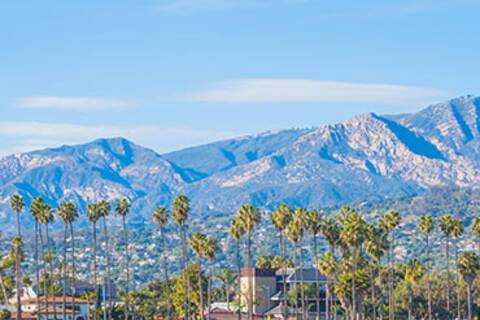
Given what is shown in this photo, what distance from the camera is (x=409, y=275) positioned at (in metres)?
200

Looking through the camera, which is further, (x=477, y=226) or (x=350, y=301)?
(x=477, y=226)

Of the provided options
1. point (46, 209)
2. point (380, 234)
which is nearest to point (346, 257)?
point (380, 234)

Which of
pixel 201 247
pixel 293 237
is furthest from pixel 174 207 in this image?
pixel 293 237

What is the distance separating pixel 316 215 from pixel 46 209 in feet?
150

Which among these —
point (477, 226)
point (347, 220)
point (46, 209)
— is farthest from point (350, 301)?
point (46, 209)

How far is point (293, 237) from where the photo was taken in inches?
7416

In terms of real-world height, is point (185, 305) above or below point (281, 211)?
below

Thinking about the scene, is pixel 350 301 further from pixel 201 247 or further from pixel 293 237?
pixel 201 247

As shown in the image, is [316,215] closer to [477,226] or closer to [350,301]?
[350,301]

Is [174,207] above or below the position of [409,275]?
above

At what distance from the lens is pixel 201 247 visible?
19538cm

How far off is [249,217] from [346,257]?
65.1 feet

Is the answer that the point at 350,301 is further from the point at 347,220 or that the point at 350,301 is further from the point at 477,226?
the point at 477,226

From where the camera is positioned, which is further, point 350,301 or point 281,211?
point 281,211
